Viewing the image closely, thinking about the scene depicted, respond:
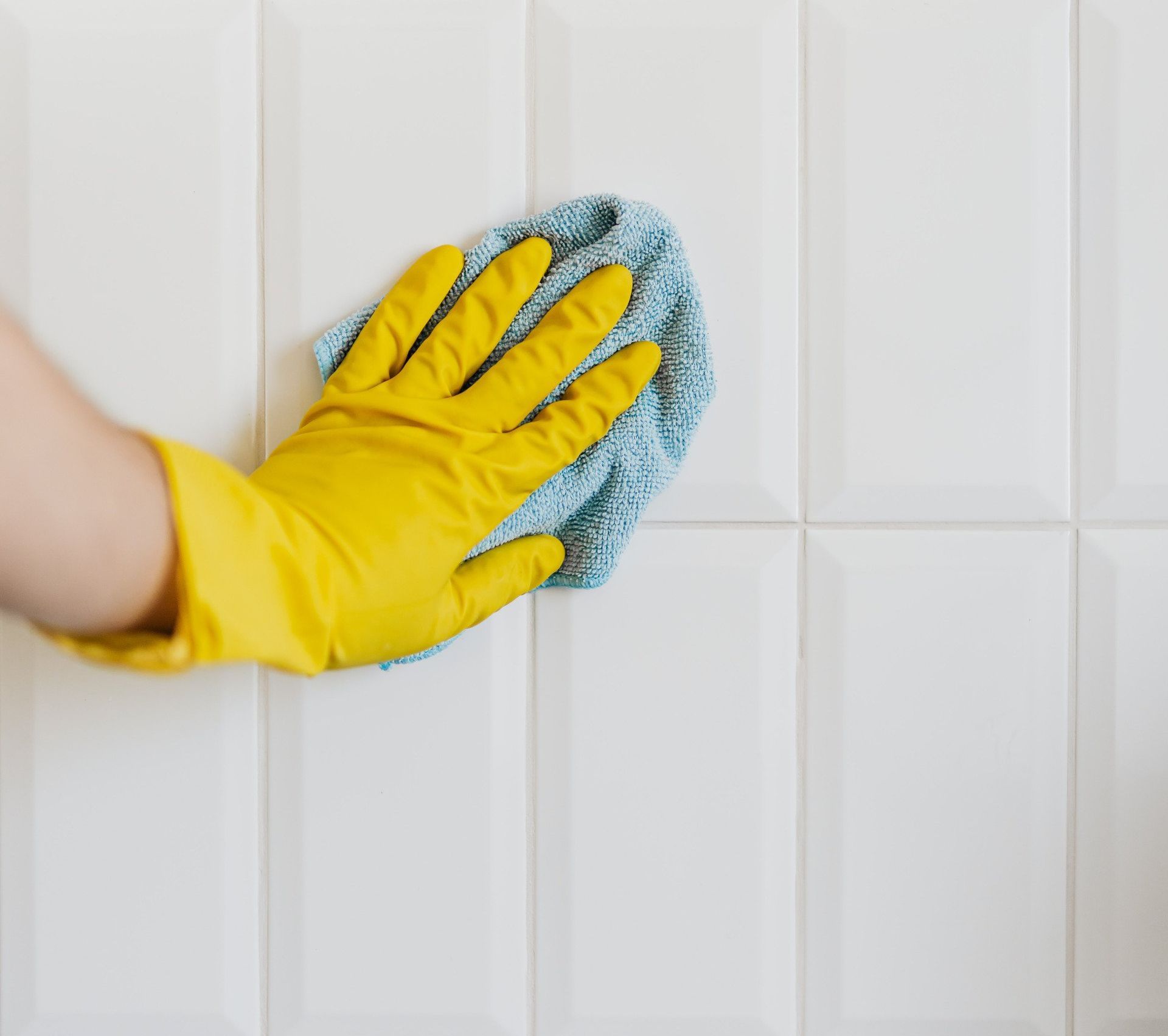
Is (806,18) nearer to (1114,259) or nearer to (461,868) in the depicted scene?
(1114,259)

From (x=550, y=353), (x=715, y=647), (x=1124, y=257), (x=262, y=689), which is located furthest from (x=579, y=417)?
(x=1124, y=257)

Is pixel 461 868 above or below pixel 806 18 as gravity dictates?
below

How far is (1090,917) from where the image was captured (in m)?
0.61

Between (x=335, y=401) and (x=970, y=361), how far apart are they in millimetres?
417

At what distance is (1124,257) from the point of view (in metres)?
0.60

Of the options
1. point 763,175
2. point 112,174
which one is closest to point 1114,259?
point 763,175

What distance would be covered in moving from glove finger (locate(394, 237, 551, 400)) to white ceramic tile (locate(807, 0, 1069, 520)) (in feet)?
0.63

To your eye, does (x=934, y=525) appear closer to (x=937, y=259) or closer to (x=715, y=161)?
(x=937, y=259)

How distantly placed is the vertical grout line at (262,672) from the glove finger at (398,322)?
66 millimetres

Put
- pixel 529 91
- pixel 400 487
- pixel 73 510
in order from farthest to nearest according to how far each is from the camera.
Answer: pixel 529 91 → pixel 400 487 → pixel 73 510

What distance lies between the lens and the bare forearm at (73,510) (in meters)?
0.35

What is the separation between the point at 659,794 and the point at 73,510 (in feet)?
1.32

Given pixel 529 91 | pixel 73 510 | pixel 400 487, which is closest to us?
pixel 73 510

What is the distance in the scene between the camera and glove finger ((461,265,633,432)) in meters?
0.54
